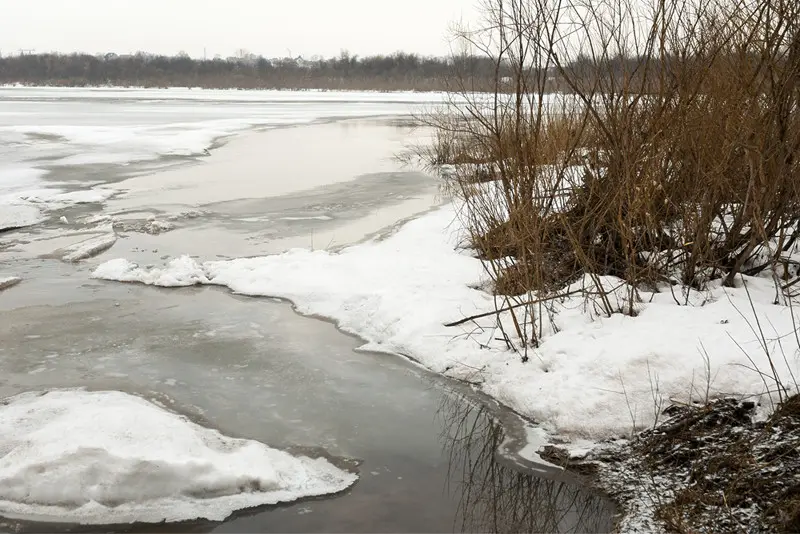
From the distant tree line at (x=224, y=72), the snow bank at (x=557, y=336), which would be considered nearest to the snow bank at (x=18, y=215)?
the snow bank at (x=557, y=336)

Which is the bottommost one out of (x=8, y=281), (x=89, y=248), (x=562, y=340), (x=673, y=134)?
(x=8, y=281)

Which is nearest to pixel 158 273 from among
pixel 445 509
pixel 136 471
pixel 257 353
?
pixel 257 353

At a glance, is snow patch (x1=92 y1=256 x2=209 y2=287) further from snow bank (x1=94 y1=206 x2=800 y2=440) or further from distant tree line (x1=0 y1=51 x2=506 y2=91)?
distant tree line (x1=0 y1=51 x2=506 y2=91)

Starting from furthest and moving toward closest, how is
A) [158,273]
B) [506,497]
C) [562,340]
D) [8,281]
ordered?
[158,273]
[8,281]
[562,340]
[506,497]

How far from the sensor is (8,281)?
24.1 ft

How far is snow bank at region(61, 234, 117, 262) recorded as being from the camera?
841 centimetres

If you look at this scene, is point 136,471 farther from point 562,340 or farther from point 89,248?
point 89,248

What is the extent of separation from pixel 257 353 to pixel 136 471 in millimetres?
2042

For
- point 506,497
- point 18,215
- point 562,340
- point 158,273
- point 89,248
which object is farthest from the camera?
point 18,215

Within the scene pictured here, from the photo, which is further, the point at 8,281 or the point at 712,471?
the point at 8,281

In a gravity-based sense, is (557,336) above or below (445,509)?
above

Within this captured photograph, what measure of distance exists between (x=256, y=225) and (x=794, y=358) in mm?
7850

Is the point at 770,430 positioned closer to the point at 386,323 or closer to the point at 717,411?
the point at 717,411

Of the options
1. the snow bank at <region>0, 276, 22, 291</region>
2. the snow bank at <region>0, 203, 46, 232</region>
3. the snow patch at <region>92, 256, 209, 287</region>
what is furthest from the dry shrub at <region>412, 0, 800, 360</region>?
the snow bank at <region>0, 203, 46, 232</region>
